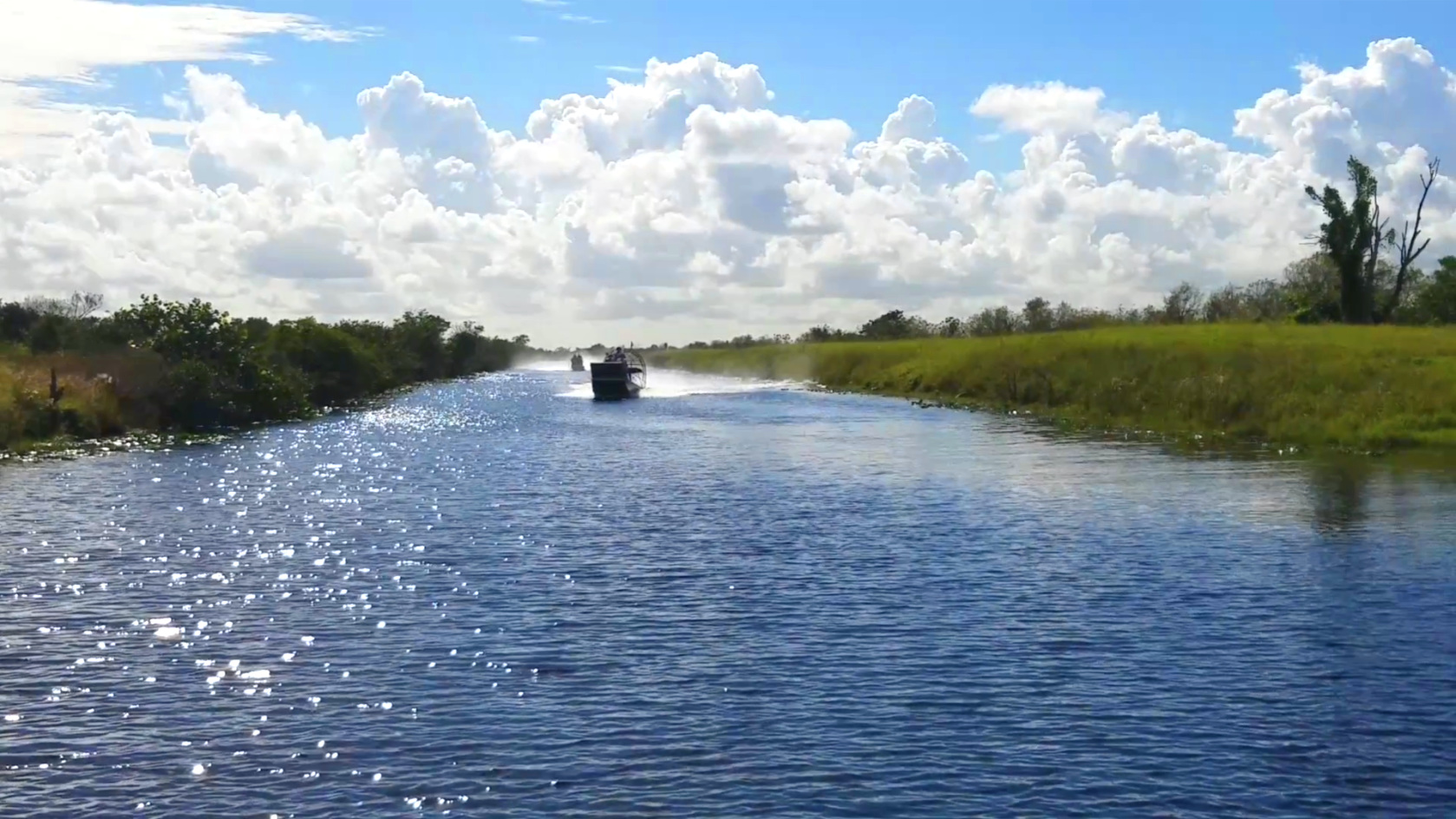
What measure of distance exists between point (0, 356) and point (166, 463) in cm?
2694

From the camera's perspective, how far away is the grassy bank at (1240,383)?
56844mm

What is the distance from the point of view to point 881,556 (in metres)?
32.0

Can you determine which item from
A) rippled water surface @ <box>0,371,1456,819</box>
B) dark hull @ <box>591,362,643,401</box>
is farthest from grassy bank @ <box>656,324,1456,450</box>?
dark hull @ <box>591,362,643,401</box>

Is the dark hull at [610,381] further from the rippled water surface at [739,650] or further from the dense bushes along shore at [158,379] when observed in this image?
the rippled water surface at [739,650]

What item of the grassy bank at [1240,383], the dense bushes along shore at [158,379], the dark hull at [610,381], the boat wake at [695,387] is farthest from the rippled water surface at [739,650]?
the boat wake at [695,387]

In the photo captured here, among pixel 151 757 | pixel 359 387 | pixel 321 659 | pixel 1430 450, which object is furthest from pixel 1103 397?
pixel 359 387

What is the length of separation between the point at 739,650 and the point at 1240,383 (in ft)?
157

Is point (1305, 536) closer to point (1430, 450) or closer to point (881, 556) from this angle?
point (881, 556)

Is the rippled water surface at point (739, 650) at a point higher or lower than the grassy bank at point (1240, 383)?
lower

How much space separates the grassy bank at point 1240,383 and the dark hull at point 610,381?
31154mm

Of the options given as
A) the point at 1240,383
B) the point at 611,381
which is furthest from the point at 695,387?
the point at 1240,383

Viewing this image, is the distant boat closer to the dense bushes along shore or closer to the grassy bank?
the dense bushes along shore

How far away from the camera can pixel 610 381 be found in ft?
409

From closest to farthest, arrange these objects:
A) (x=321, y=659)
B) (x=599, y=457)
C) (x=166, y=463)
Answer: (x=321, y=659) < (x=166, y=463) < (x=599, y=457)
